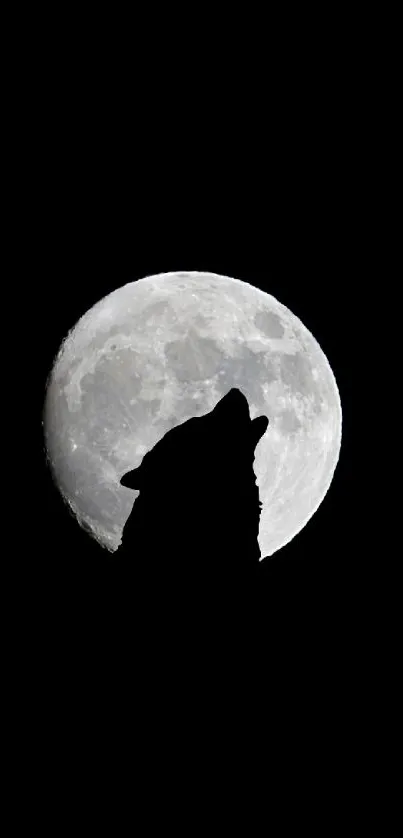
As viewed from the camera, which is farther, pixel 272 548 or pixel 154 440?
pixel 272 548

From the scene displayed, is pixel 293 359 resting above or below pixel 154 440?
above

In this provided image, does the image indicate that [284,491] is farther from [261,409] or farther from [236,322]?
[236,322]

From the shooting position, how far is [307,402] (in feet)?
20.3

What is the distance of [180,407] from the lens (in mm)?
5836

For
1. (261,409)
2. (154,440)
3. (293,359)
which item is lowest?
(154,440)

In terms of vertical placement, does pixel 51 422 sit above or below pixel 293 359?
below

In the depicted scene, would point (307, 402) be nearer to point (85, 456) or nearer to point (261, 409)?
point (261, 409)

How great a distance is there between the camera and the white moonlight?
586 centimetres

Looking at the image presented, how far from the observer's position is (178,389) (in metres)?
5.83

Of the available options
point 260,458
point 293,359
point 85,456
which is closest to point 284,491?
point 260,458

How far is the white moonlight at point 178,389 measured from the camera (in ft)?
19.2

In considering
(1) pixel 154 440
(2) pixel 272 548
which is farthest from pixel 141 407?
(2) pixel 272 548

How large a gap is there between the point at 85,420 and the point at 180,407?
54cm

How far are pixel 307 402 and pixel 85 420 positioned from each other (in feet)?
4.11
